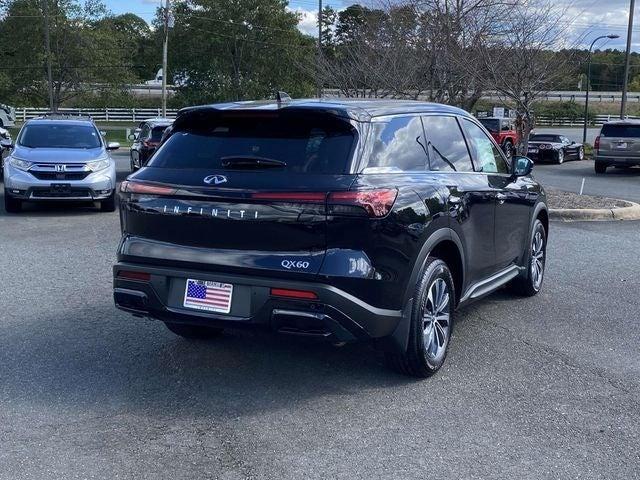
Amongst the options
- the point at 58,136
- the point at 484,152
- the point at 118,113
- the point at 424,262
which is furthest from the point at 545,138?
the point at 118,113

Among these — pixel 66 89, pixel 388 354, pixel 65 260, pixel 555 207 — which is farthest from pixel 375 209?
pixel 66 89

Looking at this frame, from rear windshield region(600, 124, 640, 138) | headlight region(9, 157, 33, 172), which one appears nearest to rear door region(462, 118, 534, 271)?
headlight region(9, 157, 33, 172)

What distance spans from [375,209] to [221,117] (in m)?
1.26

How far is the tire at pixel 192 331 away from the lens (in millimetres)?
5816

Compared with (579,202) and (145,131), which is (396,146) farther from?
(145,131)

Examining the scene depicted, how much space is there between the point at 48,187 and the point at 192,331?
309 inches

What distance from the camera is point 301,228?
14.8 feet

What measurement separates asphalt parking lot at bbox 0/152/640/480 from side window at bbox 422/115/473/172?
1.38 metres

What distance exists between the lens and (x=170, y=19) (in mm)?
40312

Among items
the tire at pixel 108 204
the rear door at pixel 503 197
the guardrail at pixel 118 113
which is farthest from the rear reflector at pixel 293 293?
the guardrail at pixel 118 113

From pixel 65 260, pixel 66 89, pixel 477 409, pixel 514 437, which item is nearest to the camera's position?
pixel 514 437

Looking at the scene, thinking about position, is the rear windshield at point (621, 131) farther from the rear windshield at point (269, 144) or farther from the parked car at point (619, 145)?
the rear windshield at point (269, 144)

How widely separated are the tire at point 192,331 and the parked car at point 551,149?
25.1 m

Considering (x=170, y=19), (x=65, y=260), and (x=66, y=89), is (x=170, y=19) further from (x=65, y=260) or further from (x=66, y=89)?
(x=65, y=260)
